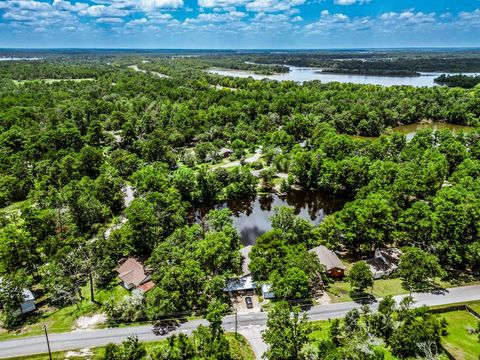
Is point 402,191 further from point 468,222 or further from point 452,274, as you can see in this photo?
point 452,274

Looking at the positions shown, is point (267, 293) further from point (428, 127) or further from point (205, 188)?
point (428, 127)

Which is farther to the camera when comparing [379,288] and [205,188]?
[205,188]

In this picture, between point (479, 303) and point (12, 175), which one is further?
point (12, 175)

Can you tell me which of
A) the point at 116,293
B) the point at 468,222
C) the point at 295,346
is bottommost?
the point at 116,293

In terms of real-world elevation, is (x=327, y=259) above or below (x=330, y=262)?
above

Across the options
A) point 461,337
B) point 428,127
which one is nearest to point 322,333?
point 461,337

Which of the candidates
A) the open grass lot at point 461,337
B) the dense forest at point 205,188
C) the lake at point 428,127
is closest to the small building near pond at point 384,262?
the dense forest at point 205,188

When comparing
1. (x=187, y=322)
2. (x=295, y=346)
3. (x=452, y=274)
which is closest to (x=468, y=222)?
(x=452, y=274)
